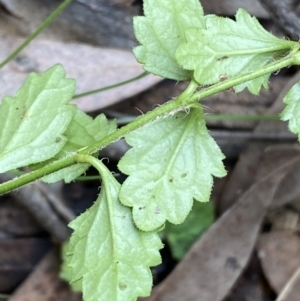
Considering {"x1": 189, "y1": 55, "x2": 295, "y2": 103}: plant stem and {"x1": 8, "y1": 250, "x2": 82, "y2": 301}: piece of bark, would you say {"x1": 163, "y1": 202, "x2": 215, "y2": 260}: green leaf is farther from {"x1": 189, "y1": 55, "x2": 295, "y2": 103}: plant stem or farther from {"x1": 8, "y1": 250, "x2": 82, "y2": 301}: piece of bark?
{"x1": 189, "y1": 55, "x2": 295, "y2": 103}: plant stem

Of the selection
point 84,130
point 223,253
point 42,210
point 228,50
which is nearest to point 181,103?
point 228,50

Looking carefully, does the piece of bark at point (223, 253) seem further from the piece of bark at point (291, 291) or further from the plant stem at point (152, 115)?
the plant stem at point (152, 115)

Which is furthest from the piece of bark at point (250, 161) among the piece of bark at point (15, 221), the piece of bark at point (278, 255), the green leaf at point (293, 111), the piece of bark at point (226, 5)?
the green leaf at point (293, 111)

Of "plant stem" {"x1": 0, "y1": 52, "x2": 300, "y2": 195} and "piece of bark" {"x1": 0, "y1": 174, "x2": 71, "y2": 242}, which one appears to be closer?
"plant stem" {"x1": 0, "y1": 52, "x2": 300, "y2": 195}

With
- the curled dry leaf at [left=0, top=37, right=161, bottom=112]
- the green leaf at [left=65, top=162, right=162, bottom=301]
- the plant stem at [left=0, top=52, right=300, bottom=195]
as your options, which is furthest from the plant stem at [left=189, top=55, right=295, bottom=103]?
the curled dry leaf at [left=0, top=37, right=161, bottom=112]

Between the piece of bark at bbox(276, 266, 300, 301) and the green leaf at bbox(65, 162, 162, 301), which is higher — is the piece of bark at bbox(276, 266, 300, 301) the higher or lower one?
the lower one

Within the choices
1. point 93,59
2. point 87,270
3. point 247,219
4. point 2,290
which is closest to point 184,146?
point 87,270

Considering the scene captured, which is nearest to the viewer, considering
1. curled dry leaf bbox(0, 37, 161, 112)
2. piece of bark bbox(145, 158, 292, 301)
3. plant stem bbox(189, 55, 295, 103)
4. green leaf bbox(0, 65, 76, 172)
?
plant stem bbox(189, 55, 295, 103)

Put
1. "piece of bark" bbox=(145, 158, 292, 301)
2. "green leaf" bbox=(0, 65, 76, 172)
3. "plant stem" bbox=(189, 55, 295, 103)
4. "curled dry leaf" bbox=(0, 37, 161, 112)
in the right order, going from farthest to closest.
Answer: "piece of bark" bbox=(145, 158, 292, 301)
"curled dry leaf" bbox=(0, 37, 161, 112)
"green leaf" bbox=(0, 65, 76, 172)
"plant stem" bbox=(189, 55, 295, 103)
